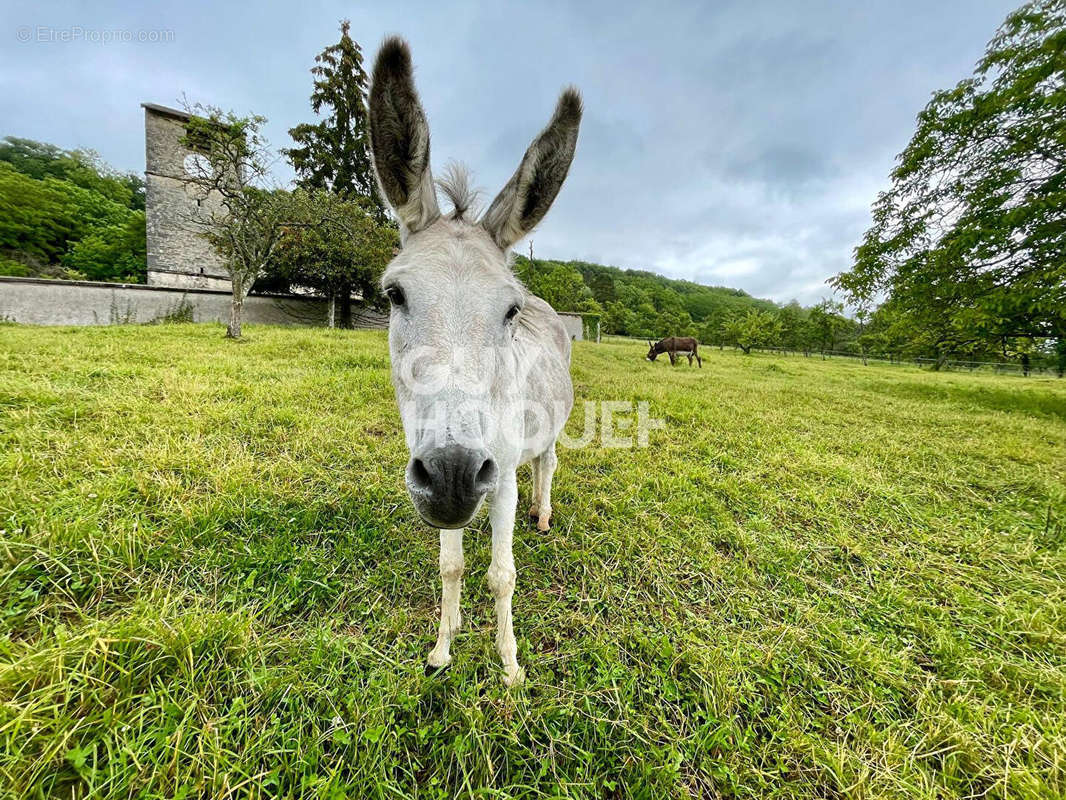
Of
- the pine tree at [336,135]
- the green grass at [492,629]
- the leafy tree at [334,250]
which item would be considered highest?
the pine tree at [336,135]

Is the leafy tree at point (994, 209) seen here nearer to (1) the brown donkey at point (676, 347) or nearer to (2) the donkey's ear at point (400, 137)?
(1) the brown donkey at point (676, 347)

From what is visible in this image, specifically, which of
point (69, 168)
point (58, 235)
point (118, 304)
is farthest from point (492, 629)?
point (69, 168)

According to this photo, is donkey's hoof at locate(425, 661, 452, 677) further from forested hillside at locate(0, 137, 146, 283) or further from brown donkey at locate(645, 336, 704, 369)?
forested hillside at locate(0, 137, 146, 283)

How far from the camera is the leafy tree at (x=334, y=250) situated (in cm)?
1609

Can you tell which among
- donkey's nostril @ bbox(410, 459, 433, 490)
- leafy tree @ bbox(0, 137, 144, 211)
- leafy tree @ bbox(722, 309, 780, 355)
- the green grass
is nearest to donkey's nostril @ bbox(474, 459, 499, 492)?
donkey's nostril @ bbox(410, 459, 433, 490)

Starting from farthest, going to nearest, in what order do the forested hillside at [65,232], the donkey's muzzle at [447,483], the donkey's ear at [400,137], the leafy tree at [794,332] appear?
the leafy tree at [794,332], the forested hillside at [65,232], the donkey's ear at [400,137], the donkey's muzzle at [447,483]

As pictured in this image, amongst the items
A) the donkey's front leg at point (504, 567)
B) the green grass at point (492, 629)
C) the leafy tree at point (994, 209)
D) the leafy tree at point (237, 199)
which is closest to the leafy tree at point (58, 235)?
the leafy tree at point (237, 199)

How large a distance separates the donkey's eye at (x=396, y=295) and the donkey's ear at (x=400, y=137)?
23.1 inches

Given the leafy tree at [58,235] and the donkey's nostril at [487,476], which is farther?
the leafy tree at [58,235]

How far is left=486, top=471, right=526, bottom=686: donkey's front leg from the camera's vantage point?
210 cm

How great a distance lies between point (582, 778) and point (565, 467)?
3138 mm

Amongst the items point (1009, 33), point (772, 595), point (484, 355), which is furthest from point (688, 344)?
point (484, 355)

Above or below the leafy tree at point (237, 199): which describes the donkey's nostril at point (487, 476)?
below

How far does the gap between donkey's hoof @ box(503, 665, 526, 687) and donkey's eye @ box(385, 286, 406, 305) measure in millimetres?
2100
